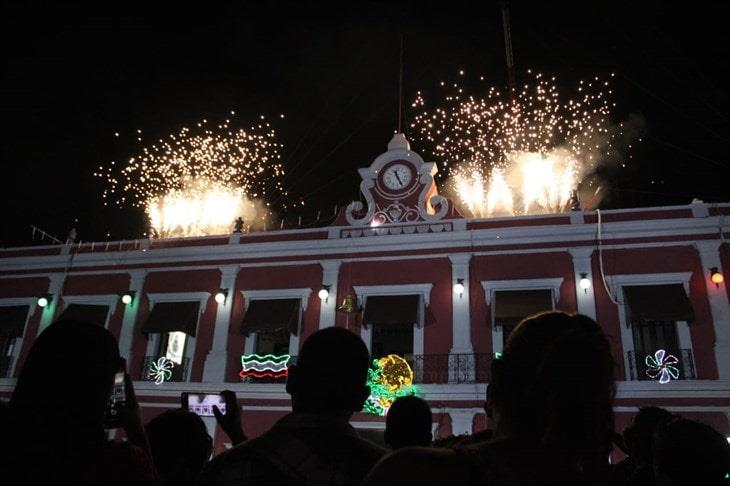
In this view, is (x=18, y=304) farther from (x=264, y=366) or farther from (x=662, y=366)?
(x=662, y=366)

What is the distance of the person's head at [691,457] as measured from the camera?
254 centimetres

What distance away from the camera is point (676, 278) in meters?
13.5

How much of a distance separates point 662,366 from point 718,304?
1.98 m

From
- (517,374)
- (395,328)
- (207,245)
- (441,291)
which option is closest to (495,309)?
(441,291)

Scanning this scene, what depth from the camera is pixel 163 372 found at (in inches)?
623

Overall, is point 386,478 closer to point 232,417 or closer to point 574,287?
point 232,417

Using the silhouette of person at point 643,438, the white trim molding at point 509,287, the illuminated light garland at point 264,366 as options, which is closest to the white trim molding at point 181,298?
the illuminated light garland at point 264,366

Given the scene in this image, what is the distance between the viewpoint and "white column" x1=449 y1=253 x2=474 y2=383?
1388 centimetres

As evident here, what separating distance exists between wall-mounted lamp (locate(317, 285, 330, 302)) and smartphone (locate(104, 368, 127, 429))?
12.9 meters

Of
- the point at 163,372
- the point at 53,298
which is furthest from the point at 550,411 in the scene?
the point at 53,298

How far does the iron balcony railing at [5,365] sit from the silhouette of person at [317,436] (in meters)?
18.0

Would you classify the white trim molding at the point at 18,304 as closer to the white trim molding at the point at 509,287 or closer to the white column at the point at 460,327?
the white column at the point at 460,327

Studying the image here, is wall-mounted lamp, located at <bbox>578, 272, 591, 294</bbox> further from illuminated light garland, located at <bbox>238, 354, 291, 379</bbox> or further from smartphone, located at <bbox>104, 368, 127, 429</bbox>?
smartphone, located at <bbox>104, 368, 127, 429</bbox>

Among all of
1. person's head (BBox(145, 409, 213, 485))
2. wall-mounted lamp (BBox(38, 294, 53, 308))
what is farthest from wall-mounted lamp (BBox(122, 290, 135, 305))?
person's head (BBox(145, 409, 213, 485))
